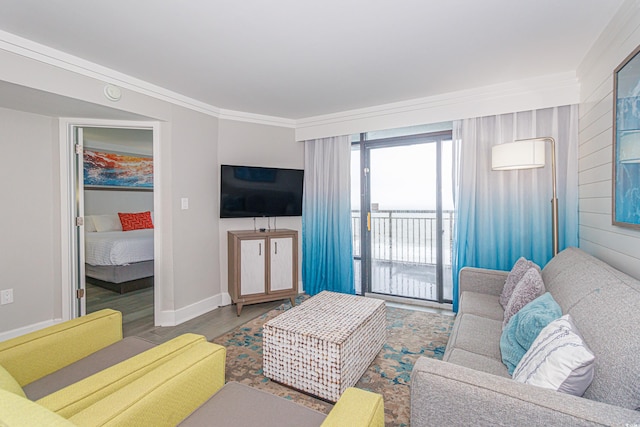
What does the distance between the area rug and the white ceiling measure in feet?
7.75

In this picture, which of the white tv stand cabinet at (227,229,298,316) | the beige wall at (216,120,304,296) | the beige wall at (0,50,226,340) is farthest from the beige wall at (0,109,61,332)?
the white tv stand cabinet at (227,229,298,316)

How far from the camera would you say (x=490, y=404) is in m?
1.02

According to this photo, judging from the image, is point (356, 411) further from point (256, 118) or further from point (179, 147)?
point (256, 118)

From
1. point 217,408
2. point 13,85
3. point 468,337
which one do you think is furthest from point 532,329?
point 13,85

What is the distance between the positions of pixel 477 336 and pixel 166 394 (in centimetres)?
170

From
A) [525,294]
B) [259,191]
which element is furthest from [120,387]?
[259,191]

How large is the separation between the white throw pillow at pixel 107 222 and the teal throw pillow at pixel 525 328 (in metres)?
5.82

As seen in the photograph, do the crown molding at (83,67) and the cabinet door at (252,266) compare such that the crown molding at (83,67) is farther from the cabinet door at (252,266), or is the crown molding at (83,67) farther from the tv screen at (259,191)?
the cabinet door at (252,266)

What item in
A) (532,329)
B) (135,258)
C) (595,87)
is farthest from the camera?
(135,258)

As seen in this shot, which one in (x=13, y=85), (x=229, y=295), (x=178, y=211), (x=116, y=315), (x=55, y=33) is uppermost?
(x=55, y=33)

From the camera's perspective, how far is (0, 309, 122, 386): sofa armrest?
136 cm

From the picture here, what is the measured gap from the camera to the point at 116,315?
1780 millimetres

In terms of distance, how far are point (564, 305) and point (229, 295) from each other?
324 centimetres

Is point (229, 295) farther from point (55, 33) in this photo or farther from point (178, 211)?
point (55, 33)
